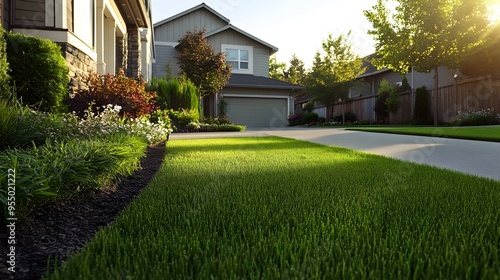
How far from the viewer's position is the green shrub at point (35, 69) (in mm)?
4848

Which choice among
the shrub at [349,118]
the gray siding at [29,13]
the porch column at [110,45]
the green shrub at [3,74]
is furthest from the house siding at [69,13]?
the shrub at [349,118]

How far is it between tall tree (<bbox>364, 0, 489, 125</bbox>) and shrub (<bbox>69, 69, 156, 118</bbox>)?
41.2 feet

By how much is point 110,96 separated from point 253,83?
12180mm

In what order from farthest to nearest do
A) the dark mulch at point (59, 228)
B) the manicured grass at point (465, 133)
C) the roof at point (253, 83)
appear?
1. the roof at point (253, 83)
2. the manicured grass at point (465, 133)
3. the dark mulch at point (59, 228)

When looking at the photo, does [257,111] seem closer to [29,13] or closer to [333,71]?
[333,71]

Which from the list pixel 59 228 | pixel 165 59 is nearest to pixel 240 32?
pixel 165 59

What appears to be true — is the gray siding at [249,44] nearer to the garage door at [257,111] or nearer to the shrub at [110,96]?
the garage door at [257,111]

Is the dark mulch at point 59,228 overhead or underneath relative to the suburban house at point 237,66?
underneath

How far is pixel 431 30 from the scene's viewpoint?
15.2 m

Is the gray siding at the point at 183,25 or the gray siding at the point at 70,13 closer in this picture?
the gray siding at the point at 70,13

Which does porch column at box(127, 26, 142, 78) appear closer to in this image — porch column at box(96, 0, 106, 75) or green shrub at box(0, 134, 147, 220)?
porch column at box(96, 0, 106, 75)

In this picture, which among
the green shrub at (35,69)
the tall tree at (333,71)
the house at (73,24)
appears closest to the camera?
the green shrub at (35,69)

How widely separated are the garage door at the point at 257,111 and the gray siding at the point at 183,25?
14.1 ft

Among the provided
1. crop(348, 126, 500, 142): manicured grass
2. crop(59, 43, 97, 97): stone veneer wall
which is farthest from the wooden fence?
crop(59, 43, 97, 97): stone veneer wall
